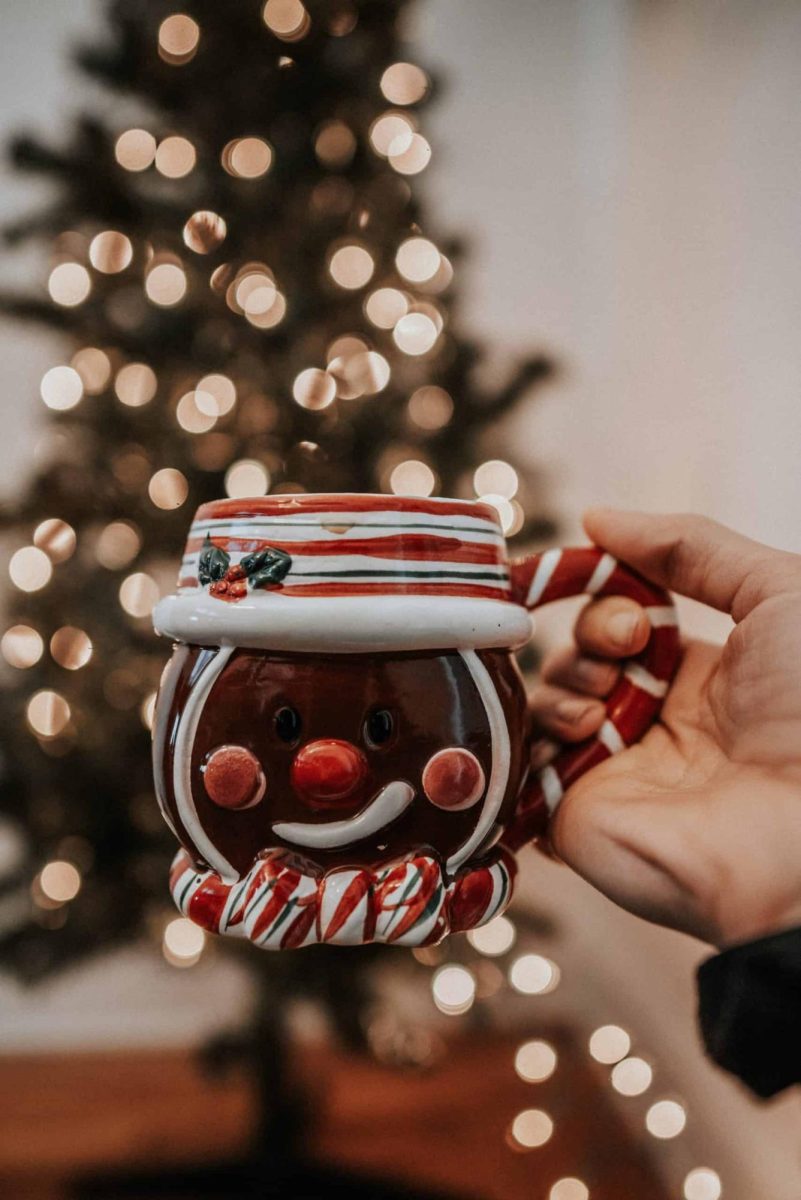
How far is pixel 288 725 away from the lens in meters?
0.60

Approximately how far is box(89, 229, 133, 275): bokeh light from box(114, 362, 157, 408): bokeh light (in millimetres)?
147

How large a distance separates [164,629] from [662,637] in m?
0.40

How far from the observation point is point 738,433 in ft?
4.75

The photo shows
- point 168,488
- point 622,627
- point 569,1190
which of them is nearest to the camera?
point 622,627

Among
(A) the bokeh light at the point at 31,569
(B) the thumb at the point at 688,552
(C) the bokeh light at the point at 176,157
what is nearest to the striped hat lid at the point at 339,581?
(B) the thumb at the point at 688,552

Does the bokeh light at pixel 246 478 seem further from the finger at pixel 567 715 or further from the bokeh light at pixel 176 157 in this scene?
the finger at pixel 567 715

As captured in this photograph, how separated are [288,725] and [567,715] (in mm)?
301

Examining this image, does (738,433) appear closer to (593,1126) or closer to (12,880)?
(593,1126)

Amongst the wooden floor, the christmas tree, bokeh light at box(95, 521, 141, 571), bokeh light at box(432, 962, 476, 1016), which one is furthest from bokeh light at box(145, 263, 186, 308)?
the wooden floor

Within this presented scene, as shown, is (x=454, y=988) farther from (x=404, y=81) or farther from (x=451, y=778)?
(x=404, y=81)

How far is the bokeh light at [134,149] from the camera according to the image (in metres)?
1.34

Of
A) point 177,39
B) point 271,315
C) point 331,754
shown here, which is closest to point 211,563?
point 331,754

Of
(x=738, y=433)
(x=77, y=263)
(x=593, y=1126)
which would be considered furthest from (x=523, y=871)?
(x=77, y=263)

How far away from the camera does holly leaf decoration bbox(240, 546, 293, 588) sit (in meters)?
0.59
